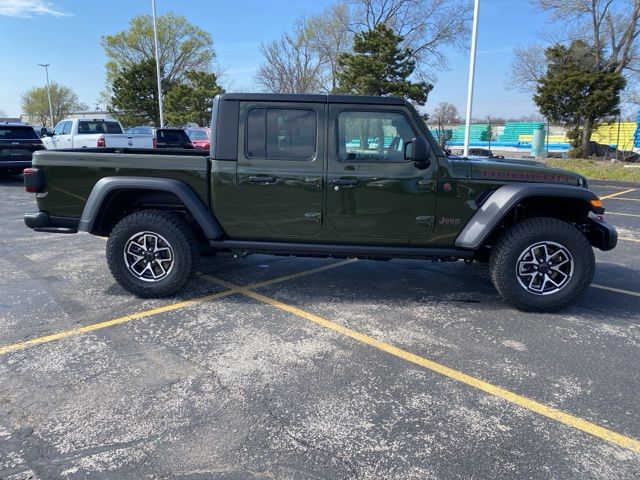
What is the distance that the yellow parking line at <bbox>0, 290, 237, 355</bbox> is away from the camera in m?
3.78

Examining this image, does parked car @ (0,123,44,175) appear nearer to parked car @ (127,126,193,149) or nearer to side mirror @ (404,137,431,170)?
parked car @ (127,126,193,149)

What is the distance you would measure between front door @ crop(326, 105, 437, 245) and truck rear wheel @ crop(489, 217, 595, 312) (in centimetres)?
79

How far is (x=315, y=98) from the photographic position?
4535mm

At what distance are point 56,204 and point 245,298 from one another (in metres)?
2.09

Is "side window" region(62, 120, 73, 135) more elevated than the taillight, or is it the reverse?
"side window" region(62, 120, 73, 135)

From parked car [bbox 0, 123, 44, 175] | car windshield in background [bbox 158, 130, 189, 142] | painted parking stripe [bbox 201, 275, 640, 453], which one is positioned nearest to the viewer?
painted parking stripe [bbox 201, 275, 640, 453]

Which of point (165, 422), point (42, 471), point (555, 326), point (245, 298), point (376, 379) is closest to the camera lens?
point (42, 471)

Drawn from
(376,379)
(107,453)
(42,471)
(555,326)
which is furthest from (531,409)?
(42,471)

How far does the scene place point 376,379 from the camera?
131 inches

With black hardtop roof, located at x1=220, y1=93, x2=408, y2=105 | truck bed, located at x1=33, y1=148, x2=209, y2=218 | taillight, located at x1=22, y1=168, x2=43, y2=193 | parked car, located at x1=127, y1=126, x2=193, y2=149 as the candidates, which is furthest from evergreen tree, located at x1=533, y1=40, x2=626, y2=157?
taillight, located at x1=22, y1=168, x2=43, y2=193

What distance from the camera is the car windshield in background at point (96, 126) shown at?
56.0 ft

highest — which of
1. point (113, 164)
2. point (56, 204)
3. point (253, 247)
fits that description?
point (113, 164)

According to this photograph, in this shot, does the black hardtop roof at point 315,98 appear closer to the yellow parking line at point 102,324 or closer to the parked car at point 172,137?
the yellow parking line at point 102,324

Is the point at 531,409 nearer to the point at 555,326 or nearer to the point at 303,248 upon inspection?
the point at 555,326
